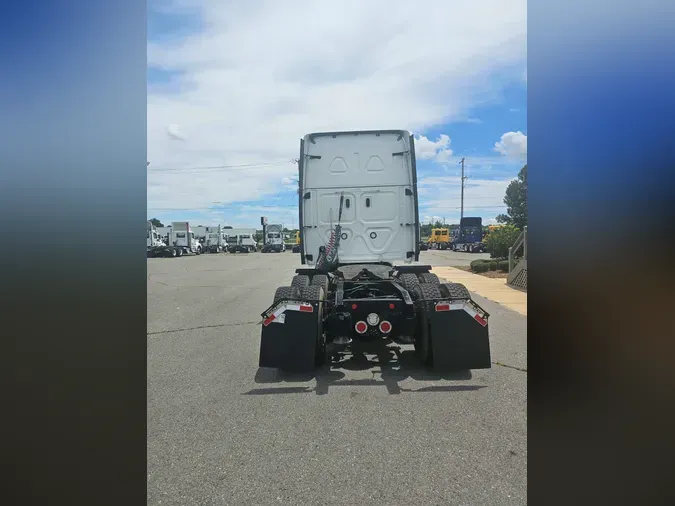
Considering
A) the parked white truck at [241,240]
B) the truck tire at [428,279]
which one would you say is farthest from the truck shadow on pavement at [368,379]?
the parked white truck at [241,240]

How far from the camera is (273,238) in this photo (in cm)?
4850

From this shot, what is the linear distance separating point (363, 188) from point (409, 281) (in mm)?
1656

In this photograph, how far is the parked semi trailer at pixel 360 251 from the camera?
521cm

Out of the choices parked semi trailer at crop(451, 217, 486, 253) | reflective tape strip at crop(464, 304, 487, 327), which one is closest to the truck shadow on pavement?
reflective tape strip at crop(464, 304, 487, 327)

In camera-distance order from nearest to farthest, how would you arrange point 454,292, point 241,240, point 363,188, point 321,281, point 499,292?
1. point 454,292
2. point 321,281
3. point 363,188
4. point 499,292
5. point 241,240

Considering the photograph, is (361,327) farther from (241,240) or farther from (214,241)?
(214,241)

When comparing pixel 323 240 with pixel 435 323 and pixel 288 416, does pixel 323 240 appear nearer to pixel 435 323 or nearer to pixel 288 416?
pixel 435 323

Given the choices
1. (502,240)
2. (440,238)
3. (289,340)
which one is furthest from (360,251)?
(440,238)
